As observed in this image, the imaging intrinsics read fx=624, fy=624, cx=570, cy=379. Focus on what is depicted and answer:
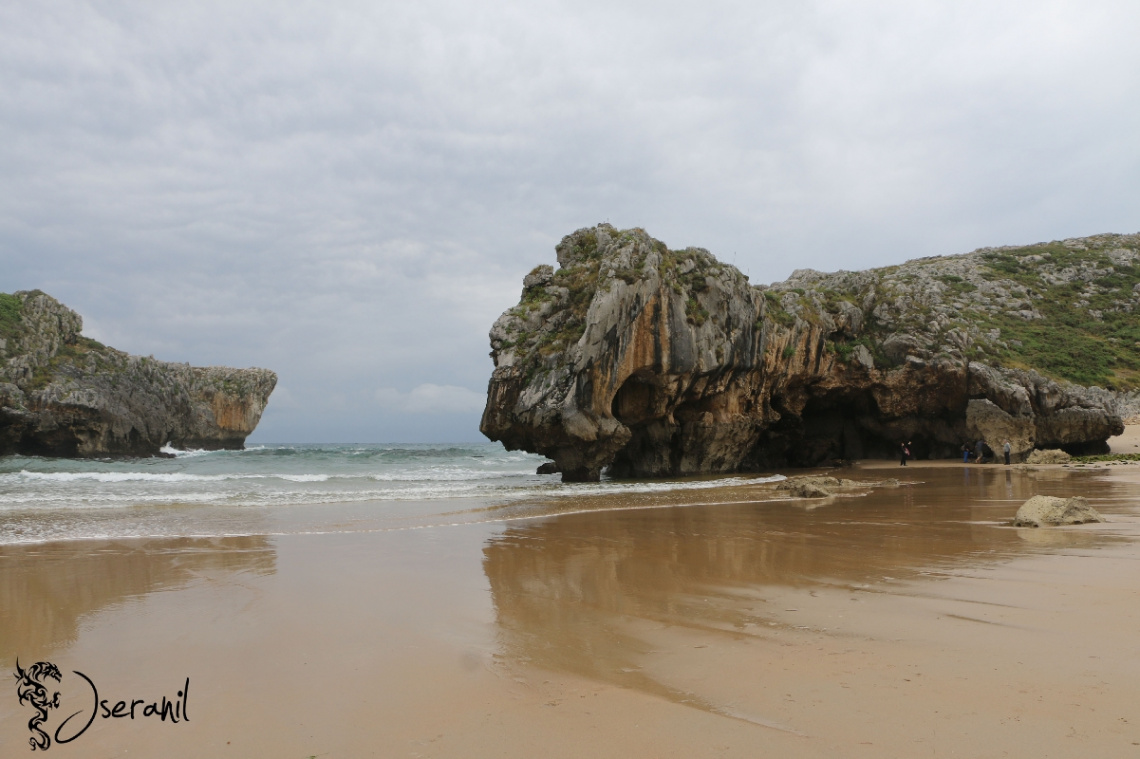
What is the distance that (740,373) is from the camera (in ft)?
92.6

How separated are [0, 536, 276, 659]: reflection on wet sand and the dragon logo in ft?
1.39

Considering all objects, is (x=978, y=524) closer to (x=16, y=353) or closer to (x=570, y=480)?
(x=570, y=480)

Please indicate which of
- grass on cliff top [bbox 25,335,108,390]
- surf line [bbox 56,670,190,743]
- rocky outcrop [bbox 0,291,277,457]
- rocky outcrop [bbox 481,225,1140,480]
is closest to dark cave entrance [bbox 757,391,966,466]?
rocky outcrop [bbox 481,225,1140,480]

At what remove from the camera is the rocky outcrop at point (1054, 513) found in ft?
30.9

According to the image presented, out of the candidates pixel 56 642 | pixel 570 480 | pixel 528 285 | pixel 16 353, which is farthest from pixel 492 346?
pixel 16 353

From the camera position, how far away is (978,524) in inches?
401

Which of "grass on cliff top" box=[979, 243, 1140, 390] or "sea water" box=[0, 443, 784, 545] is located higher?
"grass on cliff top" box=[979, 243, 1140, 390]

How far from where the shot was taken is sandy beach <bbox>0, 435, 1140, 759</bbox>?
3.11 meters

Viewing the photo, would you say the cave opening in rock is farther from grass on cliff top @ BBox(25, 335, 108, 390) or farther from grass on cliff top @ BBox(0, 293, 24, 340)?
grass on cliff top @ BBox(0, 293, 24, 340)

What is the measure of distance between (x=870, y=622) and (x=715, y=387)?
22.9 m

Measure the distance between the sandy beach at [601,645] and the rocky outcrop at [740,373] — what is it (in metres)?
15.4
